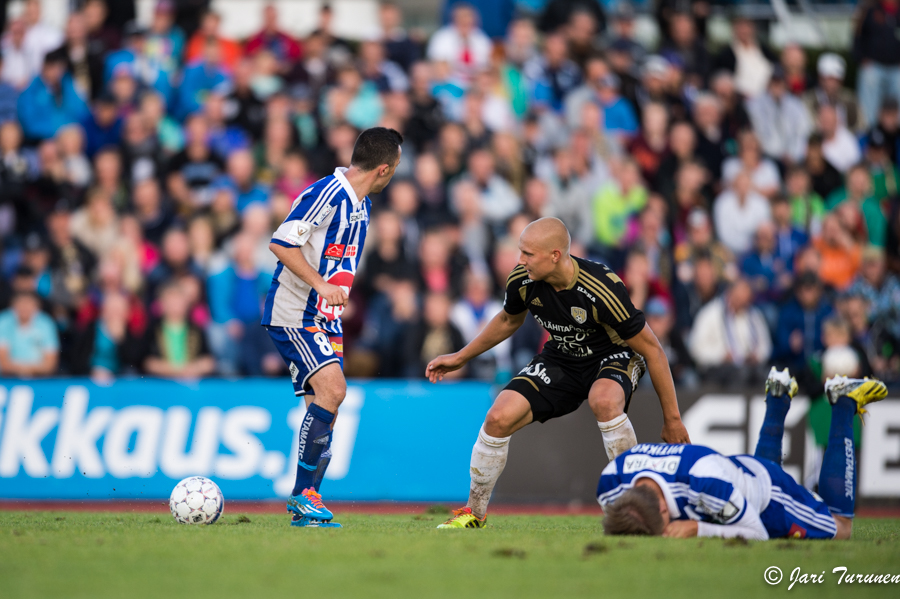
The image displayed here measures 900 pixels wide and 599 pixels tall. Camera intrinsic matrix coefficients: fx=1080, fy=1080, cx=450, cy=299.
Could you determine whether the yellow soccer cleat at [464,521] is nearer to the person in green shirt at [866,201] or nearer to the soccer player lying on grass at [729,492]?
the soccer player lying on grass at [729,492]

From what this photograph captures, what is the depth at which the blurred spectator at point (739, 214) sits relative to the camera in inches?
600

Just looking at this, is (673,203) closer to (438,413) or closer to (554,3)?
(554,3)

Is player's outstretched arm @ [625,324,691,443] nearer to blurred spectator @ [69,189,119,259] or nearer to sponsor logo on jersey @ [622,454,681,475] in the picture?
sponsor logo on jersey @ [622,454,681,475]

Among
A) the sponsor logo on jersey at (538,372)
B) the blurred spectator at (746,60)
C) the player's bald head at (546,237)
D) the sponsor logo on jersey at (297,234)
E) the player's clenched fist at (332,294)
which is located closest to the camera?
the player's clenched fist at (332,294)

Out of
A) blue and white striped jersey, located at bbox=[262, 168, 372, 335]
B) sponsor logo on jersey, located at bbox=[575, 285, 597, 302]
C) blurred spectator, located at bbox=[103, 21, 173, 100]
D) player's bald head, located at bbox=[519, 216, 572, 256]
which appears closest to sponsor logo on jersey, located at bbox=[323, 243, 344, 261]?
blue and white striped jersey, located at bbox=[262, 168, 372, 335]

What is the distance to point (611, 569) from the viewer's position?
542cm

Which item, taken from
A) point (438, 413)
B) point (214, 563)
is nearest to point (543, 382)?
point (214, 563)

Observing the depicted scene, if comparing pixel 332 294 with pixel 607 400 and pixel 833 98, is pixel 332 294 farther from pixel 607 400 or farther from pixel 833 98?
pixel 833 98

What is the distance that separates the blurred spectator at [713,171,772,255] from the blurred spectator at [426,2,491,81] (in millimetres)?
4125

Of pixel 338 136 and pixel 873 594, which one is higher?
pixel 338 136

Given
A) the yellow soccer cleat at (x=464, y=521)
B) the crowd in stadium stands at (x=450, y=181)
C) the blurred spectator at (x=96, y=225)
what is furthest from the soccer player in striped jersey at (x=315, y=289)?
the blurred spectator at (x=96, y=225)

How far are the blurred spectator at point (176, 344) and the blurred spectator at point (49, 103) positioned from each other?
3.80 metres

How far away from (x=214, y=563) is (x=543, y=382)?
9.79 ft

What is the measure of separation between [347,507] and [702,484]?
5.79 m
